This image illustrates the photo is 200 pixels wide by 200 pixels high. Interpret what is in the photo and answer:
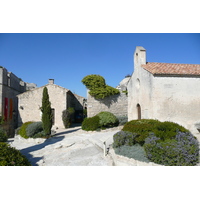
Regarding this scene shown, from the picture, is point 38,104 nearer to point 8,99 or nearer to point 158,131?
point 8,99

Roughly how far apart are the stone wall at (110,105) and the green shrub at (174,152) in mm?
11172

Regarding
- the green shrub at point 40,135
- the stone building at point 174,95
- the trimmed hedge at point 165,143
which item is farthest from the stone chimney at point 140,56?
the green shrub at point 40,135

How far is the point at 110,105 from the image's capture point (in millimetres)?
16672

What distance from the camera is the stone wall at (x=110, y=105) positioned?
16.1 m

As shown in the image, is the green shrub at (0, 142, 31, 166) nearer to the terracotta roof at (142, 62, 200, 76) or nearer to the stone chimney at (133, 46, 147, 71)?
the terracotta roof at (142, 62, 200, 76)

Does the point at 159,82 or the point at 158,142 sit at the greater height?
the point at 159,82

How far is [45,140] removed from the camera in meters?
10.5

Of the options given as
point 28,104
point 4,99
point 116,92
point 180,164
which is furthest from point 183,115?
point 4,99

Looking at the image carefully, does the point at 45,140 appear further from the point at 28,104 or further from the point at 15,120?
the point at 15,120

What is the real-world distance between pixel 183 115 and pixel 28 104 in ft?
55.5

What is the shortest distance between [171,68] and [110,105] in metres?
7.78

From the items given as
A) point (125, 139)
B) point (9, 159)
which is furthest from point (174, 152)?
point (9, 159)

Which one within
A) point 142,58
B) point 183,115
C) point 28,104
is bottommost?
point 183,115

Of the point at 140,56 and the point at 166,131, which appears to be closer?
the point at 166,131
